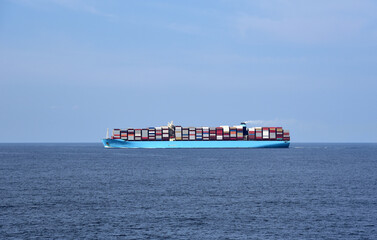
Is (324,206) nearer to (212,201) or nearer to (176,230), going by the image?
(212,201)

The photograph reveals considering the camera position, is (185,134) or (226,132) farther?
(185,134)

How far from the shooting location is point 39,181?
64812 millimetres

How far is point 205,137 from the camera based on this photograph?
569 ft

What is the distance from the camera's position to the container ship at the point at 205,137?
171125mm

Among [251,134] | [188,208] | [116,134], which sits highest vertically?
[251,134]

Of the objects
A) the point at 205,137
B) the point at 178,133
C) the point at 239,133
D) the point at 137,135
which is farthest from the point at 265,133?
the point at 137,135

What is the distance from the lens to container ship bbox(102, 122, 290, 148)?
561 feet

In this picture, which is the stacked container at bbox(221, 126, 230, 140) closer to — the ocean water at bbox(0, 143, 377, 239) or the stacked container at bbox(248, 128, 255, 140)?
the stacked container at bbox(248, 128, 255, 140)

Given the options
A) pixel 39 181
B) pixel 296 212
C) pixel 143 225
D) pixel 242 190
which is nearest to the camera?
pixel 143 225

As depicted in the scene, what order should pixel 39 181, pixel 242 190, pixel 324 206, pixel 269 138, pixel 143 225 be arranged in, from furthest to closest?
pixel 269 138, pixel 39 181, pixel 242 190, pixel 324 206, pixel 143 225

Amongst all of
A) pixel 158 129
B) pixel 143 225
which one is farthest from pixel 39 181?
pixel 158 129

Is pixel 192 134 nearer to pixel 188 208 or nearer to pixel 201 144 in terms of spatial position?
pixel 201 144

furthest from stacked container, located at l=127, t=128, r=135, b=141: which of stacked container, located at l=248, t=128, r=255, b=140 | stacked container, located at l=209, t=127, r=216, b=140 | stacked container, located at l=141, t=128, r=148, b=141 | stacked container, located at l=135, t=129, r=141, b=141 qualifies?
stacked container, located at l=248, t=128, r=255, b=140

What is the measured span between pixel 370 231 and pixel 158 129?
142 m
